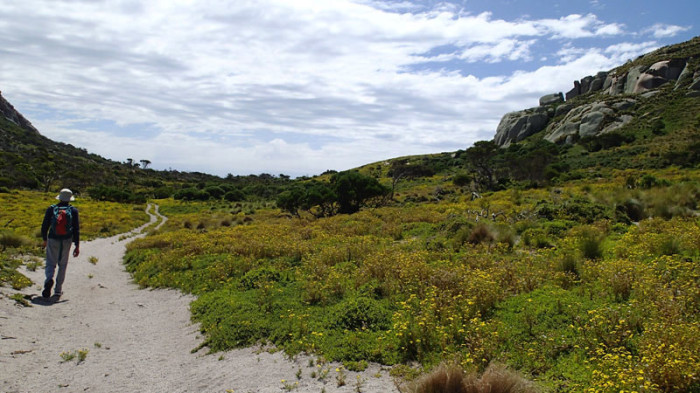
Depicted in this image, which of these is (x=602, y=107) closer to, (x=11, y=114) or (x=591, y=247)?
(x=591, y=247)

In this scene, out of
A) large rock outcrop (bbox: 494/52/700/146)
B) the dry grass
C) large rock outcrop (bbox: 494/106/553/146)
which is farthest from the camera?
large rock outcrop (bbox: 494/106/553/146)

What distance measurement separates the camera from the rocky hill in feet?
262

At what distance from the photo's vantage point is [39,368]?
6359 mm

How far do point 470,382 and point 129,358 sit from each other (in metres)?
5.82

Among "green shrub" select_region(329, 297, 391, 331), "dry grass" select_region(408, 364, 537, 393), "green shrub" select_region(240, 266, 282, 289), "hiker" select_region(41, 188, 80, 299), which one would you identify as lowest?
"green shrub" select_region(240, 266, 282, 289)

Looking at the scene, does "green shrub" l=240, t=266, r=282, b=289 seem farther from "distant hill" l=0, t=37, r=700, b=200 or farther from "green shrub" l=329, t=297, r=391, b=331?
"distant hill" l=0, t=37, r=700, b=200

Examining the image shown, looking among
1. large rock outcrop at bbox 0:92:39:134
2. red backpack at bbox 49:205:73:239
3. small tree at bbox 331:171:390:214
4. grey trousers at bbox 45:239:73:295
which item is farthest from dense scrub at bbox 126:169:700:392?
large rock outcrop at bbox 0:92:39:134

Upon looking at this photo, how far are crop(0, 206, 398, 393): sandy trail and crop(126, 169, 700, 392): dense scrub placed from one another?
47 centimetres

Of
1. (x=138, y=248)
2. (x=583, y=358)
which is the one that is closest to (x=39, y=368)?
(x=583, y=358)

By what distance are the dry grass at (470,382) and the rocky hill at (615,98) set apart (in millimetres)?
83371

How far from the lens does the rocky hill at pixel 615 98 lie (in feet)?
262

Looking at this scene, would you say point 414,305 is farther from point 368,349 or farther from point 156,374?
point 156,374

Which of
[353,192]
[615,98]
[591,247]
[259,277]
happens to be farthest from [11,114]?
[591,247]

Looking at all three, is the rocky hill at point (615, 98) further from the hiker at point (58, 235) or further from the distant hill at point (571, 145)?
the hiker at point (58, 235)
